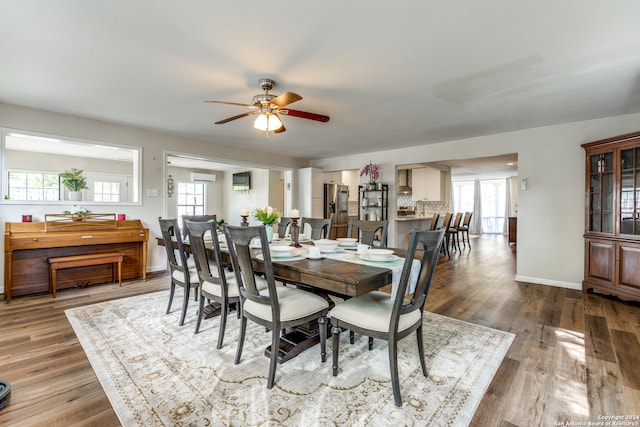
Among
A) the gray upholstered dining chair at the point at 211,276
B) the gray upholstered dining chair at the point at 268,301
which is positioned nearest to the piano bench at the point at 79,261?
the gray upholstered dining chair at the point at 211,276

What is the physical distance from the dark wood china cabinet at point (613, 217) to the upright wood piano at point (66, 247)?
19.7 feet

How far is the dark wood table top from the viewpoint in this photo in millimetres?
1560

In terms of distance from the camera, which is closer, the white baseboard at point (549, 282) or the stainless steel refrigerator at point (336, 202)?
the white baseboard at point (549, 282)

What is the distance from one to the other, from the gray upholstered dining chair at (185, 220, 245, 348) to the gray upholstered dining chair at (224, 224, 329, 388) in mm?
261

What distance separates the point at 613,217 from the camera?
11.3 ft

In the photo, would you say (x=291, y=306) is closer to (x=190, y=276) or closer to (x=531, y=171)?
(x=190, y=276)

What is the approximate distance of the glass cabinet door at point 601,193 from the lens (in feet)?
11.6

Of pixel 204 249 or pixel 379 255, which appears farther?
pixel 204 249

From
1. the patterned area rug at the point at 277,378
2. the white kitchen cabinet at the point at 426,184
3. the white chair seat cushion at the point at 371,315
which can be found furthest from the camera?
the white kitchen cabinet at the point at 426,184

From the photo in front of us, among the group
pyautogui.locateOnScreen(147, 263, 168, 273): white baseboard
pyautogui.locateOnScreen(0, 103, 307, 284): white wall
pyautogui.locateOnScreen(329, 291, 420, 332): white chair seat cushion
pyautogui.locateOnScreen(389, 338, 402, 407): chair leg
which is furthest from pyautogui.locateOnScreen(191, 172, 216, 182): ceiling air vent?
pyautogui.locateOnScreen(389, 338, 402, 407): chair leg

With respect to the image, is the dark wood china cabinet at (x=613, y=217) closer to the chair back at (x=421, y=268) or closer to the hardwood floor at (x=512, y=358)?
the hardwood floor at (x=512, y=358)

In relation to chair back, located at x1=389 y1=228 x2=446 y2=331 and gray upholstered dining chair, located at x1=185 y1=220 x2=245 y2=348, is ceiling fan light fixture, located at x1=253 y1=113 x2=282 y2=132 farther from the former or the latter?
chair back, located at x1=389 y1=228 x2=446 y2=331

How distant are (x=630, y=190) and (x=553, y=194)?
86 centimetres

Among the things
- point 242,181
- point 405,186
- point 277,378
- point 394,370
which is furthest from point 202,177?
point 394,370
